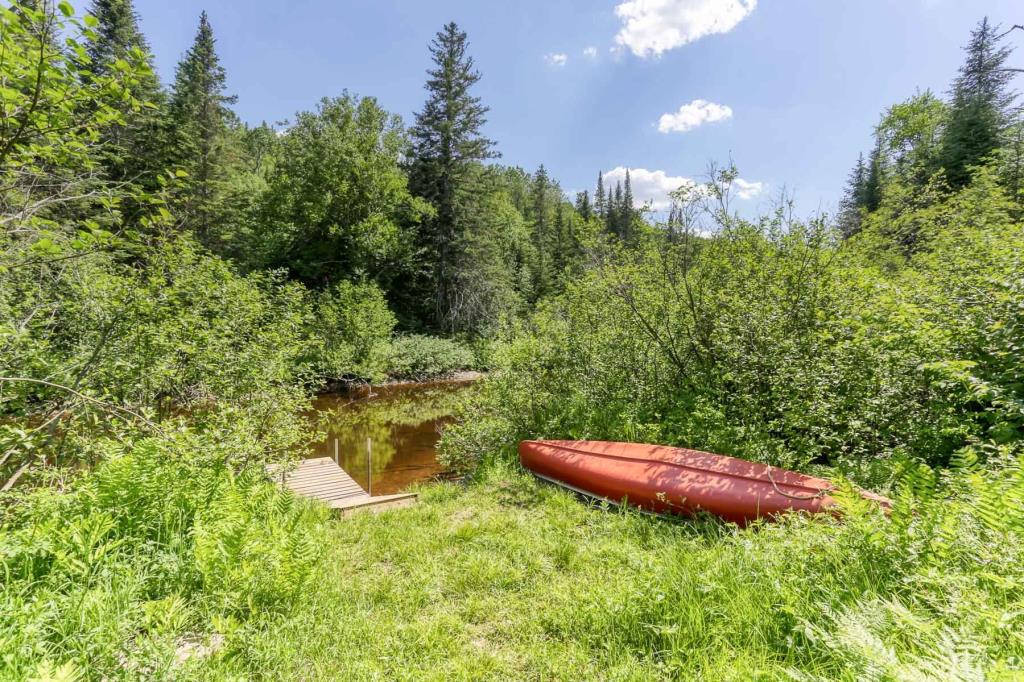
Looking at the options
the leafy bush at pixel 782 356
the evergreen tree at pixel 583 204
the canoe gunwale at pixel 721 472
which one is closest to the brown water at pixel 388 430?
the leafy bush at pixel 782 356

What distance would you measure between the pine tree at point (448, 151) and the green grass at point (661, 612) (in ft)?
68.6

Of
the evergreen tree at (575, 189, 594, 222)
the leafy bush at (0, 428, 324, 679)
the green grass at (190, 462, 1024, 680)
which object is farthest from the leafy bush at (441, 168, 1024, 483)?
the evergreen tree at (575, 189, 594, 222)

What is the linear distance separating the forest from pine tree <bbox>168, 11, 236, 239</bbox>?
17.8 metres

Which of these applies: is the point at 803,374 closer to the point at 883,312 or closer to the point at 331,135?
the point at 883,312

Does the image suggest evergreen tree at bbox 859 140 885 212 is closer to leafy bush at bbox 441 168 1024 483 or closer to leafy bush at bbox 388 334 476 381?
leafy bush at bbox 441 168 1024 483

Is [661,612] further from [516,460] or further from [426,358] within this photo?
[426,358]

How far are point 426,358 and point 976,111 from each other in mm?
33115

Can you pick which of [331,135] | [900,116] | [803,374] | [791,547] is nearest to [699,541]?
[791,547]

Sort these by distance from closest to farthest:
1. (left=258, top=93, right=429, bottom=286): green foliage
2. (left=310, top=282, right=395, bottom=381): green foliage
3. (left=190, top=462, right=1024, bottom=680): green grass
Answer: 1. (left=190, top=462, right=1024, bottom=680): green grass
2. (left=310, top=282, right=395, bottom=381): green foliage
3. (left=258, top=93, right=429, bottom=286): green foliage

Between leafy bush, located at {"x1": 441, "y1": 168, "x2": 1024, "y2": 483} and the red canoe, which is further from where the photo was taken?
the red canoe

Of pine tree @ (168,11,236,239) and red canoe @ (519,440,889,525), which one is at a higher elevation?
pine tree @ (168,11,236,239)

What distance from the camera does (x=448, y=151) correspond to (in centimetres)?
2319

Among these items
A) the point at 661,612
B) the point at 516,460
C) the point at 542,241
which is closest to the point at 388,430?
the point at 516,460

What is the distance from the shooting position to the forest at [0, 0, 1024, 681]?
1976 millimetres
